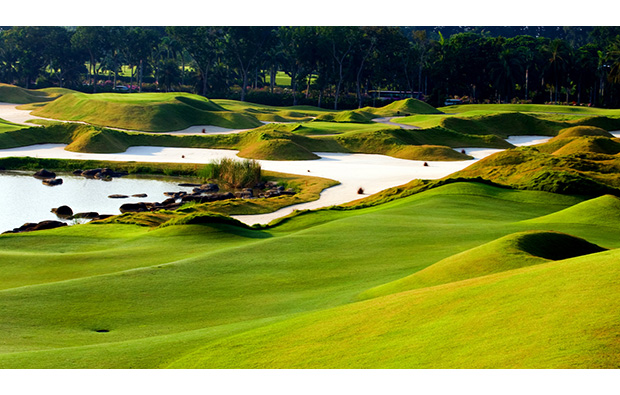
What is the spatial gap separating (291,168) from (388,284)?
35724 mm

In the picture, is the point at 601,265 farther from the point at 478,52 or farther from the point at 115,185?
the point at 478,52

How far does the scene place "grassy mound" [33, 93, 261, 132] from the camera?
73.8 m

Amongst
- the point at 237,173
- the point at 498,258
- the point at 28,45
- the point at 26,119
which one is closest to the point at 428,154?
the point at 237,173

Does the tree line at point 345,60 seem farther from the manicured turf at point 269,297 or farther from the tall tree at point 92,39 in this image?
the manicured turf at point 269,297

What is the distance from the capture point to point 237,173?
4362 centimetres

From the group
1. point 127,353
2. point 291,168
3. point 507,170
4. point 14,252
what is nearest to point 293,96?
point 291,168

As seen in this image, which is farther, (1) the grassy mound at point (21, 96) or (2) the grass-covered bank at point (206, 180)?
(1) the grassy mound at point (21, 96)

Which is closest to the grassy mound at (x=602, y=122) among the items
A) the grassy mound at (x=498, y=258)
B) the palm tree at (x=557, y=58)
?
the palm tree at (x=557, y=58)

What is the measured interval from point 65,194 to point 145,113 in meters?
37.2

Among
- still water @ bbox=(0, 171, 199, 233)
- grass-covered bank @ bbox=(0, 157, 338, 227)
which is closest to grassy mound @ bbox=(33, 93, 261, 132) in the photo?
grass-covered bank @ bbox=(0, 157, 338, 227)

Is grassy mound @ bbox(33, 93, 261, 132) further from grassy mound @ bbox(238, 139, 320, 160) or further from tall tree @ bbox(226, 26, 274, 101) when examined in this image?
tall tree @ bbox(226, 26, 274, 101)

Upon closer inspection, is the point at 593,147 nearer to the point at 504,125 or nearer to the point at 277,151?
the point at 277,151

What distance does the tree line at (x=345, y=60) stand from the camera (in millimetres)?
103875

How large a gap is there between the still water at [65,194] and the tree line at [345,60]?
6495 cm
